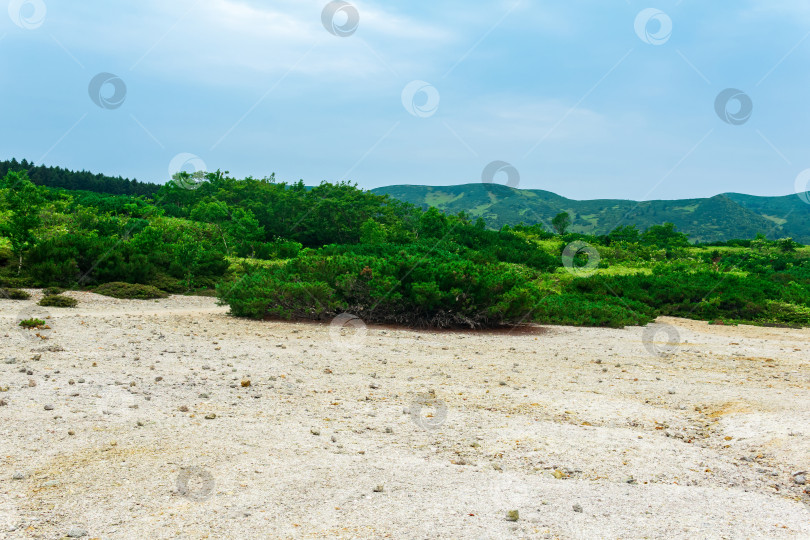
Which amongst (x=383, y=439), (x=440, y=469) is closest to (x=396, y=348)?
(x=383, y=439)

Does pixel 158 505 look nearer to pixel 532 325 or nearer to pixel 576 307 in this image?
pixel 532 325

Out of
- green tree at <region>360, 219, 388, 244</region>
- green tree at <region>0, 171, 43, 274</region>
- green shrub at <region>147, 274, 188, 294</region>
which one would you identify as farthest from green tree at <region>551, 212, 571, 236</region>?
green tree at <region>0, 171, 43, 274</region>

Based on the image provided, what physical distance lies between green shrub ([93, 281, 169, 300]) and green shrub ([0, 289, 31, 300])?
1620 mm

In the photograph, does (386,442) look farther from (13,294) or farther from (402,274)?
(13,294)

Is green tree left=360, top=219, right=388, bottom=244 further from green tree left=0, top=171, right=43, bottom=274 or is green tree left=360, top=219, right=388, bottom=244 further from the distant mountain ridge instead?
the distant mountain ridge

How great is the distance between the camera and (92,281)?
15.2m

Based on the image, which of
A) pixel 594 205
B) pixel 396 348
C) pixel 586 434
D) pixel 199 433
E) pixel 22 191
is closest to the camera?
pixel 199 433

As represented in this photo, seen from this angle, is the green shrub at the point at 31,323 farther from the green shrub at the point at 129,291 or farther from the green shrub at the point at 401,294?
the green shrub at the point at 129,291

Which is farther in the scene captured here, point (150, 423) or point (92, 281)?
point (92, 281)

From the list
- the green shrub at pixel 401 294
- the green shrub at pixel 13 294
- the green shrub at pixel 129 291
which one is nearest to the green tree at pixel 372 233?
the green shrub at pixel 129 291

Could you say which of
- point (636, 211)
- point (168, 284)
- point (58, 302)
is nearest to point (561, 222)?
point (168, 284)

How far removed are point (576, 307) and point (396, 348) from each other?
5535mm

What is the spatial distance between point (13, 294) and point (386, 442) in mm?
11547

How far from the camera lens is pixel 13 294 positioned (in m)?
12.7
